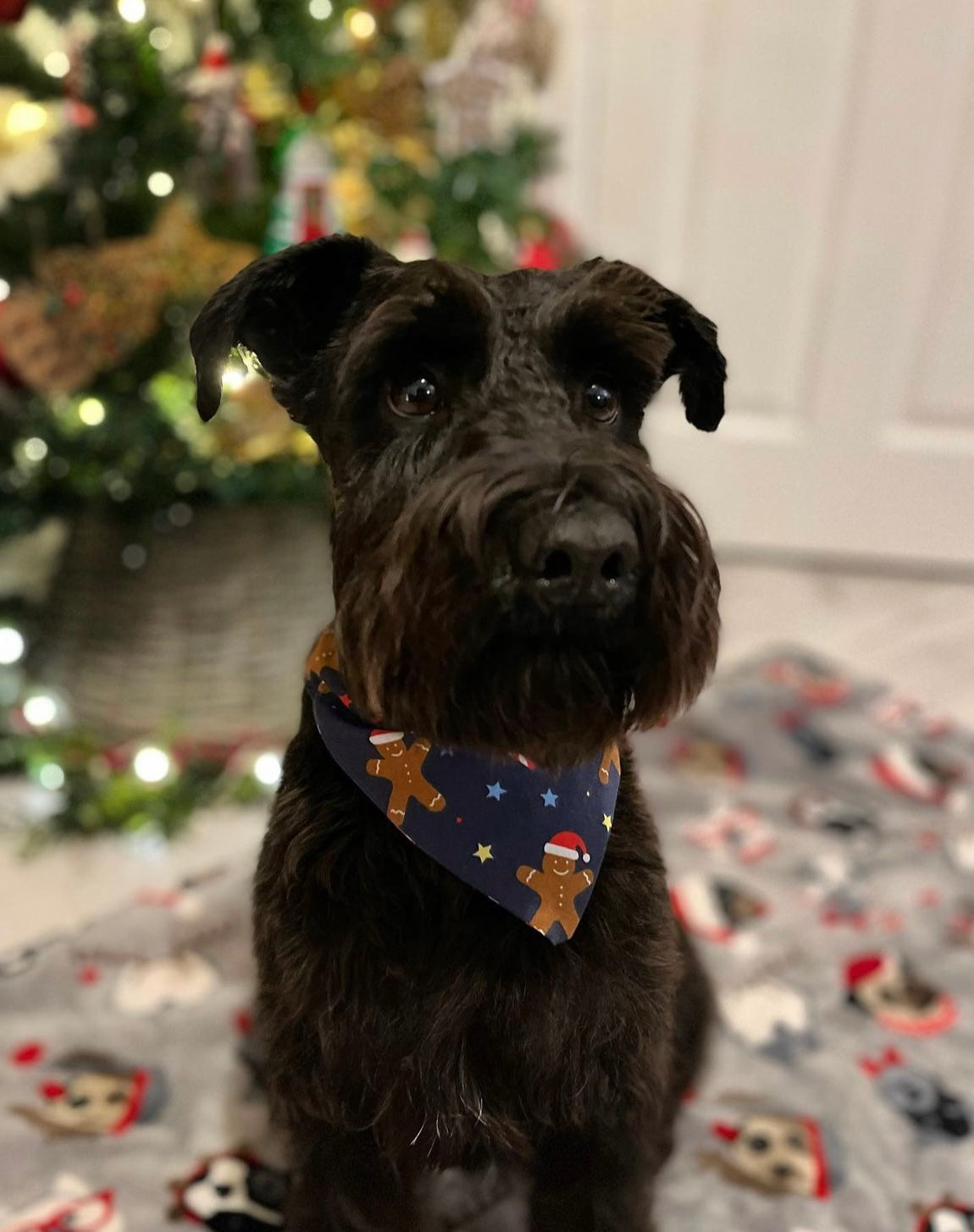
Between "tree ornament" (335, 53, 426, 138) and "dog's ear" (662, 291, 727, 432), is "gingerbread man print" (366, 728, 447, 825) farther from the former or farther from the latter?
"tree ornament" (335, 53, 426, 138)

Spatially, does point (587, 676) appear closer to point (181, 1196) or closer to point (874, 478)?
point (181, 1196)

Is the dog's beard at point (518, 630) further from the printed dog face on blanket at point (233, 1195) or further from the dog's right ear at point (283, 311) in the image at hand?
the printed dog face on blanket at point (233, 1195)

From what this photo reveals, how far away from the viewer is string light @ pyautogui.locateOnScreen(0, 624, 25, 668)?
2.23 m

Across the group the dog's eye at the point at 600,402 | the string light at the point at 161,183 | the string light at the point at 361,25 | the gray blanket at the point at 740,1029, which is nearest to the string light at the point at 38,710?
the gray blanket at the point at 740,1029

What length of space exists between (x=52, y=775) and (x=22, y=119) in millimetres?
1205

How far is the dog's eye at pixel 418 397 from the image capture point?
93cm

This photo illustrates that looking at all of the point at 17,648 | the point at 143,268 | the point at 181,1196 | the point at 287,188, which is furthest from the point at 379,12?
the point at 181,1196

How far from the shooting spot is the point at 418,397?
36.8 inches

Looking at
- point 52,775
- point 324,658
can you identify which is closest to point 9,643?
point 52,775

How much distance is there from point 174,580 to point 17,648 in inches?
14.7

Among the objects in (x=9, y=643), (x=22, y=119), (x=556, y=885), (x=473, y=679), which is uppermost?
(x=22, y=119)

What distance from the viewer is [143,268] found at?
1.86 metres

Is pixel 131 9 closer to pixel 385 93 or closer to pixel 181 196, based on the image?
pixel 181 196

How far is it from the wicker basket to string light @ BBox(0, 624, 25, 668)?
0.29 feet
